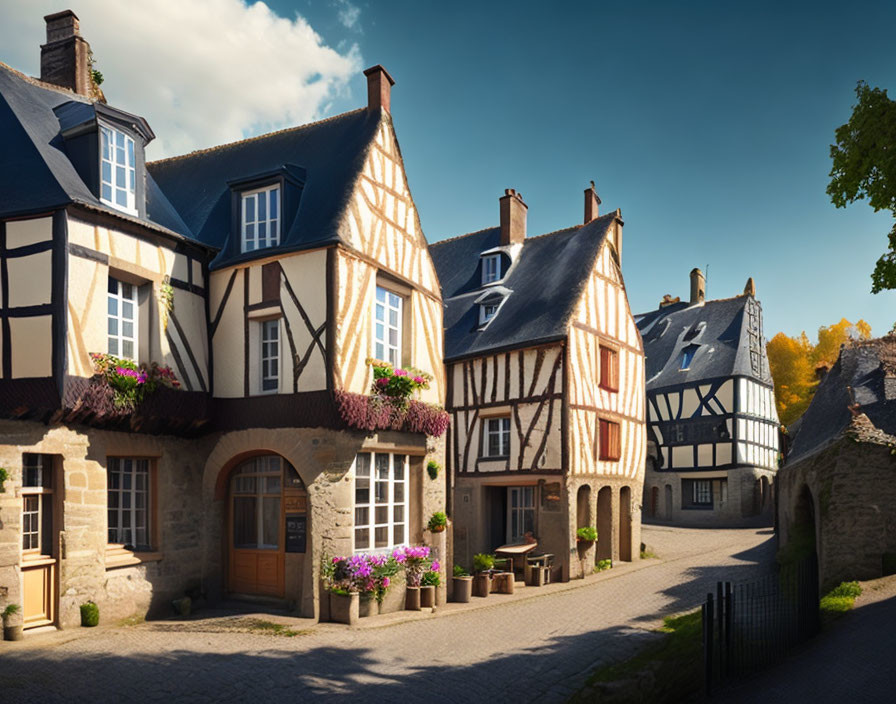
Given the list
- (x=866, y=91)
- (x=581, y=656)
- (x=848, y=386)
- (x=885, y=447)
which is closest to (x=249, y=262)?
(x=581, y=656)

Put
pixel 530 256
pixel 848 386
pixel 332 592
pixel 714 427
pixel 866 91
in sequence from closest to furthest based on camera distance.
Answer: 1. pixel 866 91
2. pixel 332 592
3. pixel 848 386
4. pixel 530 256
5. pixel 714 427

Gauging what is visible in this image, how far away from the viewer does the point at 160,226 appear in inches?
436

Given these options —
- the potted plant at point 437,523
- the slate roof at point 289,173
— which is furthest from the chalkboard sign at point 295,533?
the slate roof at point 289,173

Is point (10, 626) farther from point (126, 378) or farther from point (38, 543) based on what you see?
point (126, 378)

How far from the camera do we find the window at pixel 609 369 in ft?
60.8

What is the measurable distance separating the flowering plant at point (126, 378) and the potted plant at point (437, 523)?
184 inches

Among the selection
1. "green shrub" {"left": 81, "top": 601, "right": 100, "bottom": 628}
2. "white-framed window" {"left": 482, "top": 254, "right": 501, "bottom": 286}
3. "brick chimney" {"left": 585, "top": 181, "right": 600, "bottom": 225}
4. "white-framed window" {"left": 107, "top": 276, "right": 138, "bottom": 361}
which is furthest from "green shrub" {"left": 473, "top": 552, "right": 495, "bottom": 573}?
"brick chimney" {"left": 585, "top": 181, "right": 600, "bottom": 225}

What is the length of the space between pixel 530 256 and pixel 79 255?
1312 cm

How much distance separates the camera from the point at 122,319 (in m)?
10.6

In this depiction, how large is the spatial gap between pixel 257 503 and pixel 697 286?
25387mm

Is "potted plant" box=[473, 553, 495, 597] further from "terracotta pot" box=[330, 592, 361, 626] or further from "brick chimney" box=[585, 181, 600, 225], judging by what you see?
"brick chimney" box=[585, 181, 600, 225]

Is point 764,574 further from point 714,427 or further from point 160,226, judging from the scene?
point 714,427

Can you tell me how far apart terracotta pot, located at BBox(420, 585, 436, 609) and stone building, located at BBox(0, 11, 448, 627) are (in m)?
0.82

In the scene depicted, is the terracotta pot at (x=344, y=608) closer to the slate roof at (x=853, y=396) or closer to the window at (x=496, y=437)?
the slate roof at (x=853, y=396)
